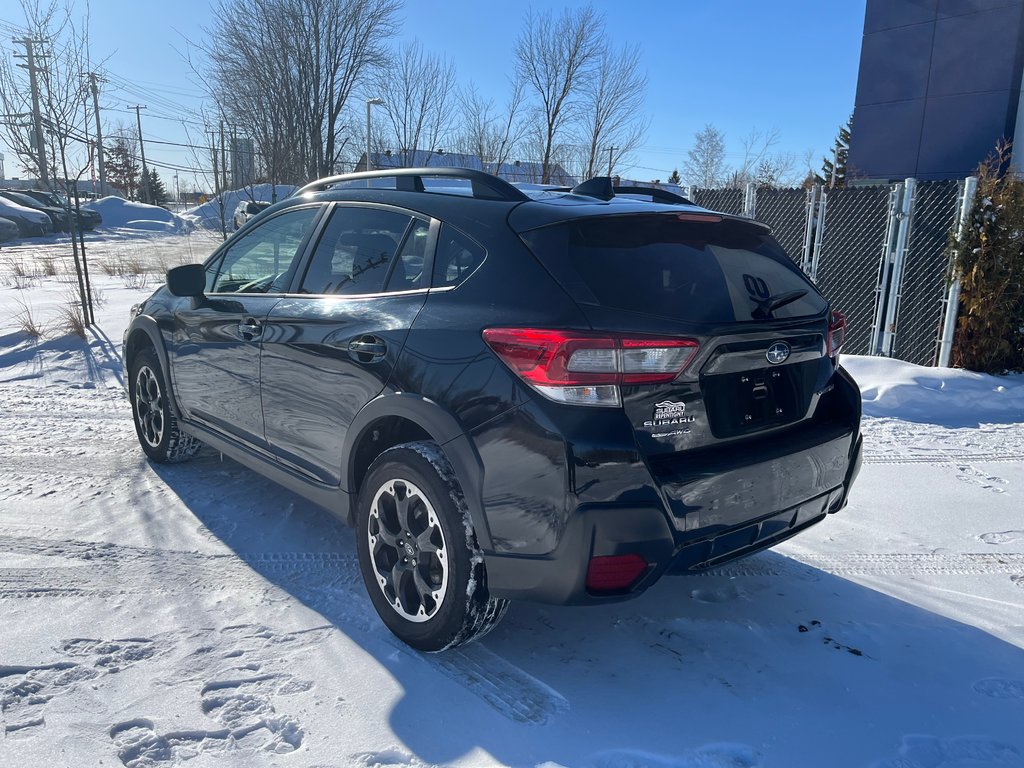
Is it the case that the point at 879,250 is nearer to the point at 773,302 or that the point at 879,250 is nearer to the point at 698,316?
the point at 773,302

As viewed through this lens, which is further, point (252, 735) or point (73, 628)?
point (73, 628)

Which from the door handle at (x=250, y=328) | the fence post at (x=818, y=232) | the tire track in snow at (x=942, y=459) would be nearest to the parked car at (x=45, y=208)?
the fence post at (x=818, y=232)

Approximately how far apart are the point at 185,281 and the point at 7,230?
28.0 metres

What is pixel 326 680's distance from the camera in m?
2.61

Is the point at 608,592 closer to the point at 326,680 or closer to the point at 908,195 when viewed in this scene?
the point at 326,680

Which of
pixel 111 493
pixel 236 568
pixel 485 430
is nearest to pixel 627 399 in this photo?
pixel 485 430

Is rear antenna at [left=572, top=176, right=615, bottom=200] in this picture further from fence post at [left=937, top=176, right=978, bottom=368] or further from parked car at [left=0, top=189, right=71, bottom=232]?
parked car at [left=0, top=189, right=71, bottom=232]

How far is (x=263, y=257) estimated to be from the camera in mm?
3975

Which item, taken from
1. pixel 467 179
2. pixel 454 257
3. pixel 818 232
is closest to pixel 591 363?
pixel 454 257

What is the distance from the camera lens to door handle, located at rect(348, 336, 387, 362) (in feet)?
9.40

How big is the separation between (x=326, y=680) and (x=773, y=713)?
1574 mm

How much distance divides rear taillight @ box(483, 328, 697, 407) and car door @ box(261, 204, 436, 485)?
2.21 feet

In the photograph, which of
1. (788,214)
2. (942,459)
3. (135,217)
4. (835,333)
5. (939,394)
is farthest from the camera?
(135,217)

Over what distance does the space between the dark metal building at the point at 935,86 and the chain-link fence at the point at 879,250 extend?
9.45 metres
